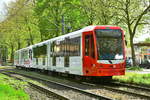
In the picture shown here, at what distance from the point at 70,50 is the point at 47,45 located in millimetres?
7097

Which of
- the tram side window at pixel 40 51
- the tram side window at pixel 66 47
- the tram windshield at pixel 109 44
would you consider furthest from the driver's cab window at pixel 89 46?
the tram side window at pixel 40 51

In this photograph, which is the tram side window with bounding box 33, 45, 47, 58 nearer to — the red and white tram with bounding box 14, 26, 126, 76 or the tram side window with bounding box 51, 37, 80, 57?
the tram side window with bounding box 51, 37, 80, 57

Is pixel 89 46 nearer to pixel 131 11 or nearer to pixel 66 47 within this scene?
pixel 66 47

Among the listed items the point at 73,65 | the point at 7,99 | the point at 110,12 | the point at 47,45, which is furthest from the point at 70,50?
the point at 110,12

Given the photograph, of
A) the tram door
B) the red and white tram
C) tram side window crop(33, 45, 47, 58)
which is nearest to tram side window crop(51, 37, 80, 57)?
the red and white tram

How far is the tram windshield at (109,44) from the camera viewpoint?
53.4ft

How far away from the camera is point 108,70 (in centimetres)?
1620

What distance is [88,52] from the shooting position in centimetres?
1661

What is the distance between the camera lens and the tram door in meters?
16.3

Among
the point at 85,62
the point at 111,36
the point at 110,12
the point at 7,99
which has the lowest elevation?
the point at 7,99

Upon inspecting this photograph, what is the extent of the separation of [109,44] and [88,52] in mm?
1270

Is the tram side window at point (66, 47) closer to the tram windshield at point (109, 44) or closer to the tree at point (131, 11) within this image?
the tram windshield at point (109, 44)

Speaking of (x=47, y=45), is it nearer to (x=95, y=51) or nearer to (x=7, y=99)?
(x=95, y=51)

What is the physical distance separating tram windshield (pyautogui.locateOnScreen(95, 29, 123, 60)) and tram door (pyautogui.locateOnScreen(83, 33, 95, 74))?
0.36 meters
